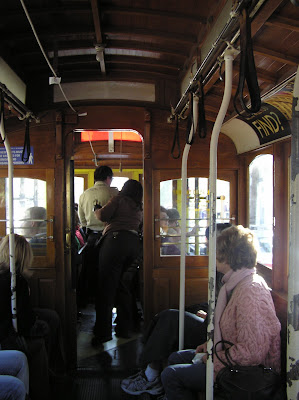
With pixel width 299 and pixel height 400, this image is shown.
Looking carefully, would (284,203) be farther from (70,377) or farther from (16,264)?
(70,377)

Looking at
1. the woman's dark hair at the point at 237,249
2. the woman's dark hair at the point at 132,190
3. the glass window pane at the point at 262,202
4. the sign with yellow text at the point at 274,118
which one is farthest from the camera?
the woman's dark hair at the point at 132,190

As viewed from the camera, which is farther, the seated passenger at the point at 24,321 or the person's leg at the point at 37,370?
the person's leg at the point at 37,370

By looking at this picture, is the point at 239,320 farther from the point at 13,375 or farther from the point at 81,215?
the point at 81,215

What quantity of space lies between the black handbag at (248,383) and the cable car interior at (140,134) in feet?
1.47

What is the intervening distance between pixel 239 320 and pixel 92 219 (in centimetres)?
335

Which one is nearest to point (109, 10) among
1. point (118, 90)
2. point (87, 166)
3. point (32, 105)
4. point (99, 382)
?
point (118, 90)

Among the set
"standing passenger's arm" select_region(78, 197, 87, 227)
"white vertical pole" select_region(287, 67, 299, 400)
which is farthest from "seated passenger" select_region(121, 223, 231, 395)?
"standing passenger's arm" select_region(78, 197, 87, 227)

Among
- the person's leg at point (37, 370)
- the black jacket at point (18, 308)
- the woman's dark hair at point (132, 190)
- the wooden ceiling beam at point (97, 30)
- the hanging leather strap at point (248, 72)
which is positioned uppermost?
the wooden ceiling beam at point (97, 30)

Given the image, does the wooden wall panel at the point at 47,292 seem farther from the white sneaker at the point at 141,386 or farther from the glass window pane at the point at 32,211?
the white sneaker at the point at 141,386

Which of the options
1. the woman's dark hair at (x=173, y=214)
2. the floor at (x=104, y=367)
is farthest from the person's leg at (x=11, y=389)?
the woman's dark hair at (x=173, y=214)

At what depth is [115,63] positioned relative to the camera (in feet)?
10.6

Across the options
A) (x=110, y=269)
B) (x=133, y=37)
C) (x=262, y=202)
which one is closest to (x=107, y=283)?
(x=110, y=269)

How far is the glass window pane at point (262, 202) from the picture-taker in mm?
3488

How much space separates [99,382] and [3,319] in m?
1.27
